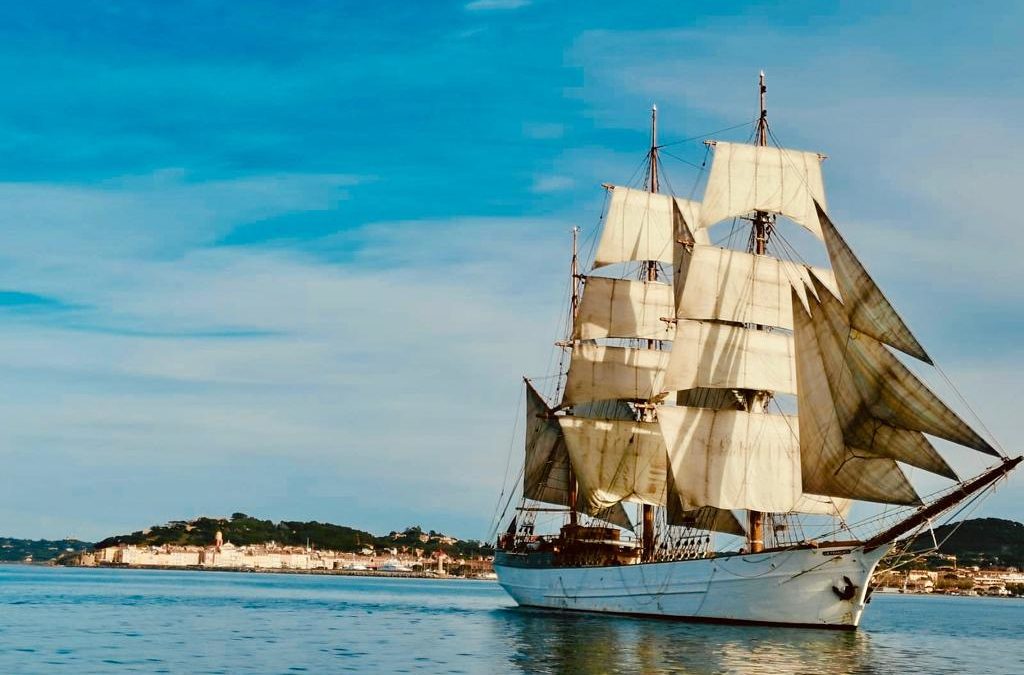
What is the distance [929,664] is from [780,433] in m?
22.6

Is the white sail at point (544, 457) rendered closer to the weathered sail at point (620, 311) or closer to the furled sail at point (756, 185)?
the weathered sail at point (620, 311)

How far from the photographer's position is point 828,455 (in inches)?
2466

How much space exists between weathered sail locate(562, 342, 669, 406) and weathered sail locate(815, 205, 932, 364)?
3050 centimetres

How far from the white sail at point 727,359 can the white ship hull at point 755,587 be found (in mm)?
11366

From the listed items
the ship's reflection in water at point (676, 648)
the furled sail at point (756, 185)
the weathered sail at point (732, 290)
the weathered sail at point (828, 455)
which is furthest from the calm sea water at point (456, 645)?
the furled sail at point (756, 185)

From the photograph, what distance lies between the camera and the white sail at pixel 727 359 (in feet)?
250

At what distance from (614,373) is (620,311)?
15.5ft

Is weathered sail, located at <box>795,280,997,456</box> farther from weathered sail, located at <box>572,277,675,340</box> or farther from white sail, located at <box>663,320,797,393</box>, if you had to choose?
weathered sail, located at <box>572,277,675,340</box>

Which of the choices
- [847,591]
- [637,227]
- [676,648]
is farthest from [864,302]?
[637,227]

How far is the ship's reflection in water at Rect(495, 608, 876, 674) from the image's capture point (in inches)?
1887

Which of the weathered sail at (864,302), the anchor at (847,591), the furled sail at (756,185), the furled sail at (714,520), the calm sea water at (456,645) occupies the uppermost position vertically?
the furled sail at (756,185)

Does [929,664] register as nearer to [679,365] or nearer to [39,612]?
[679,365]

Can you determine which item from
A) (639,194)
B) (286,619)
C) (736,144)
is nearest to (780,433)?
(736,144)

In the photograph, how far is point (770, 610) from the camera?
223 ft
